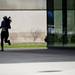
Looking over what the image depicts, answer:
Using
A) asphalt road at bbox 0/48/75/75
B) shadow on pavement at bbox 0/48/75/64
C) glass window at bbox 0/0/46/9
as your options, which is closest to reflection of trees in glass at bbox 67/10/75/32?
shadow on pavement at bbox 0/48/75/64

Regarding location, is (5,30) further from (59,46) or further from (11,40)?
(59,46)

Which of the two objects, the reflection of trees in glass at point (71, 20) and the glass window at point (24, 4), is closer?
the reflection of trees in glass at point (71, 20)

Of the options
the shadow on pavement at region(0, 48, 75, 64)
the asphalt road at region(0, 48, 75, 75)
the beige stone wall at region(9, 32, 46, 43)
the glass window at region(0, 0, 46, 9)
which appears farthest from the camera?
the glass window at region(0, 0, 46, 9)

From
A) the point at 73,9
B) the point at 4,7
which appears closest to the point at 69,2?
the point at 73,9

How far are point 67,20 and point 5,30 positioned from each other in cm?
459

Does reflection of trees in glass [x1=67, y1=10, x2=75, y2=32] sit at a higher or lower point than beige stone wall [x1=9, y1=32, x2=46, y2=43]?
higher

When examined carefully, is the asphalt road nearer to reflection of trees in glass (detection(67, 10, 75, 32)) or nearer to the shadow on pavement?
the shadow on pavement

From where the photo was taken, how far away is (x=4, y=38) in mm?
28016

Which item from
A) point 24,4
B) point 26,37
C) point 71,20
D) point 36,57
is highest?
point 24,4
